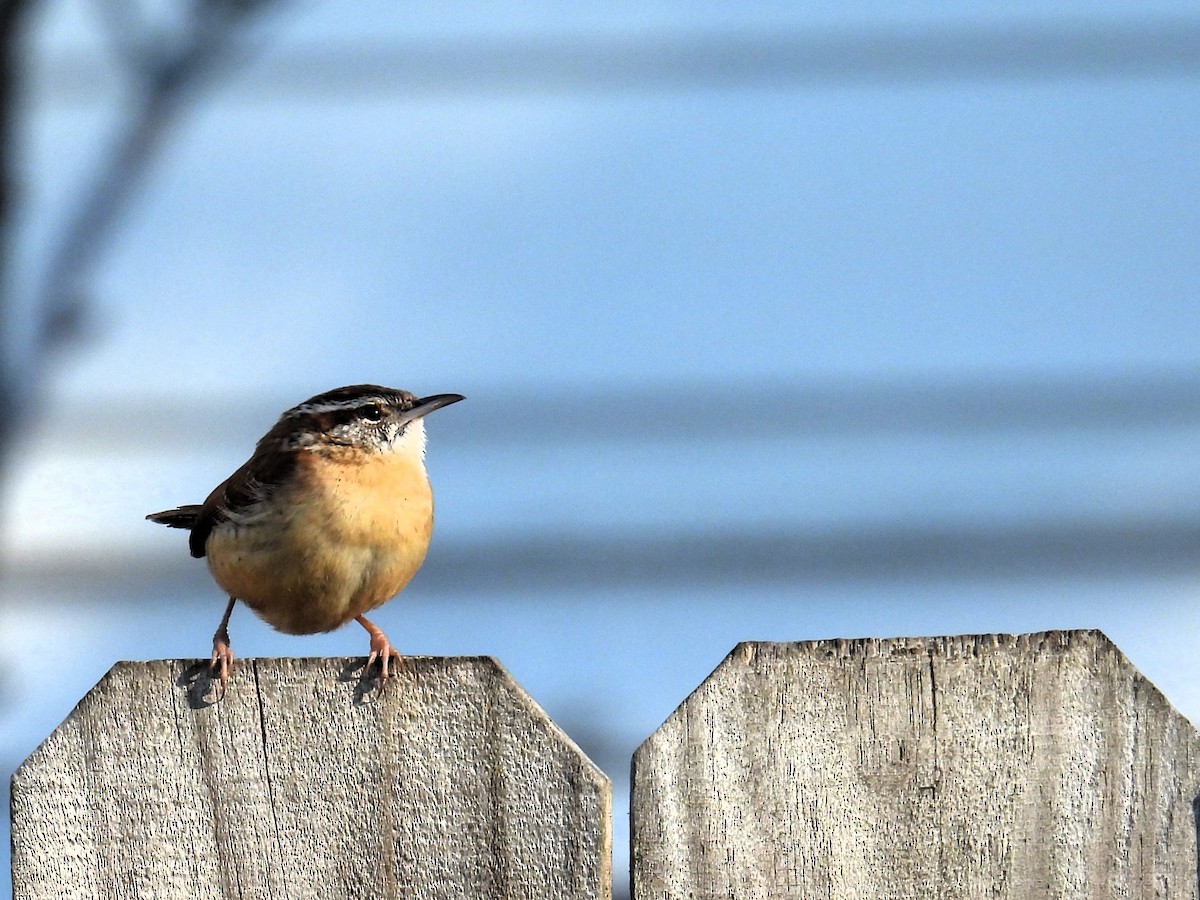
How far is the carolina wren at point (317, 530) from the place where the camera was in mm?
4520

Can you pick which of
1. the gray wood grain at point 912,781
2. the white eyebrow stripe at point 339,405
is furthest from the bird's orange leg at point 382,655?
the white eyebrow stripe at point 339,405

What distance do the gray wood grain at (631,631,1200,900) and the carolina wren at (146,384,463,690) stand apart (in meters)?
1.48

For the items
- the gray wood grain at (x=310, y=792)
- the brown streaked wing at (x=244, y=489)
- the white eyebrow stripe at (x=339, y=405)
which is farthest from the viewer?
the white eyebrow stripe at (x=339, y=405)

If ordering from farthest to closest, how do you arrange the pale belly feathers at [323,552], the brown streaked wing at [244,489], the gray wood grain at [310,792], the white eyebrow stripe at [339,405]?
the white eyebrow stripe at [339,405]
the brown streaked wing at [244,489]
the pale belly feathers at [323,552]
the gray wood grain at [310,792]

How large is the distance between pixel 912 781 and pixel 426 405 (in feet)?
9.17

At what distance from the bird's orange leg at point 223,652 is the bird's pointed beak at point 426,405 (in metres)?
0.96

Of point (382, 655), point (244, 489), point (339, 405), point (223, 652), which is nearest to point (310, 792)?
point (382, 655)

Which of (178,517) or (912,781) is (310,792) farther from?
(178,517)

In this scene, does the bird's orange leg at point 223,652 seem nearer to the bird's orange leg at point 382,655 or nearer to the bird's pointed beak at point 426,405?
the bird's orange leg at point 382,655

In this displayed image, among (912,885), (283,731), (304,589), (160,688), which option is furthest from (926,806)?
(304,589)

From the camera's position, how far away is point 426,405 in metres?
5.43

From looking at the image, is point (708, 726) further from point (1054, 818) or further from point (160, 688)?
point (160, 688)

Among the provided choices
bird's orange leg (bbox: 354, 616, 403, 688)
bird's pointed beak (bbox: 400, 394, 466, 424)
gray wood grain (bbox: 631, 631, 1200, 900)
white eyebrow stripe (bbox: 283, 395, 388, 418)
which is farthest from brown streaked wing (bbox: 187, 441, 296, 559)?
gray wood grain (bbox: 631, 631, 1200, 900)

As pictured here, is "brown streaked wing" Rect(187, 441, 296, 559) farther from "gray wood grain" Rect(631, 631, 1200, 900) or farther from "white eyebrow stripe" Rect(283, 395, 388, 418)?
"gray wood grain" Rect(631, 631, 1200, 900)
